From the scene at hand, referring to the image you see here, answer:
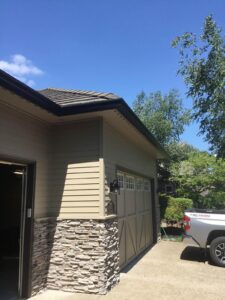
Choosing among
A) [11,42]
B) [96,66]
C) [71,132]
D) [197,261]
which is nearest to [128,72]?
[96,66]

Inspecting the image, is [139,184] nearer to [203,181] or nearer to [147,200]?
[147,200]

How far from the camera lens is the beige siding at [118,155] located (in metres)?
5.96

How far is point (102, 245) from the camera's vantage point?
540 cm

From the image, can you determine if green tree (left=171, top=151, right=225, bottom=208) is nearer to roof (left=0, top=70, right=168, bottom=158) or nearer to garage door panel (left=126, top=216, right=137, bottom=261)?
garage door panel (left=126, top=216, right=137, bottom=261)

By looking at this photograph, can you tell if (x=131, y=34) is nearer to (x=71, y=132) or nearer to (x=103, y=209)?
(x=71, y=132)

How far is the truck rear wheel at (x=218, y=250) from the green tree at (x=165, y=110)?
13342 mm

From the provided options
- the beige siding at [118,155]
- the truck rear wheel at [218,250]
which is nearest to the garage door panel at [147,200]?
the beige siding at [118,155]

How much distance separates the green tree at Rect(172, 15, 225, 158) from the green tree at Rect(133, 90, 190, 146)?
10.4m

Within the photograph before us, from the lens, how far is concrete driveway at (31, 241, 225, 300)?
5.18 meters

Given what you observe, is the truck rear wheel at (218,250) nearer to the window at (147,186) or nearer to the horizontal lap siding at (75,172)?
the window at (147,186)

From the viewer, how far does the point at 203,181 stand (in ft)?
49.2

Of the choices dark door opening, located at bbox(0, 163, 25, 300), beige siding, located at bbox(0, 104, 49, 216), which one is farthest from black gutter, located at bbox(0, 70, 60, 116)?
dark door opening, located at bbox(0, 163, 25, 300)

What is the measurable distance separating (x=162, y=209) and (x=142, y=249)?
15.0ft

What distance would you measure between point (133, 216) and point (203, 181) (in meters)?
7.88
